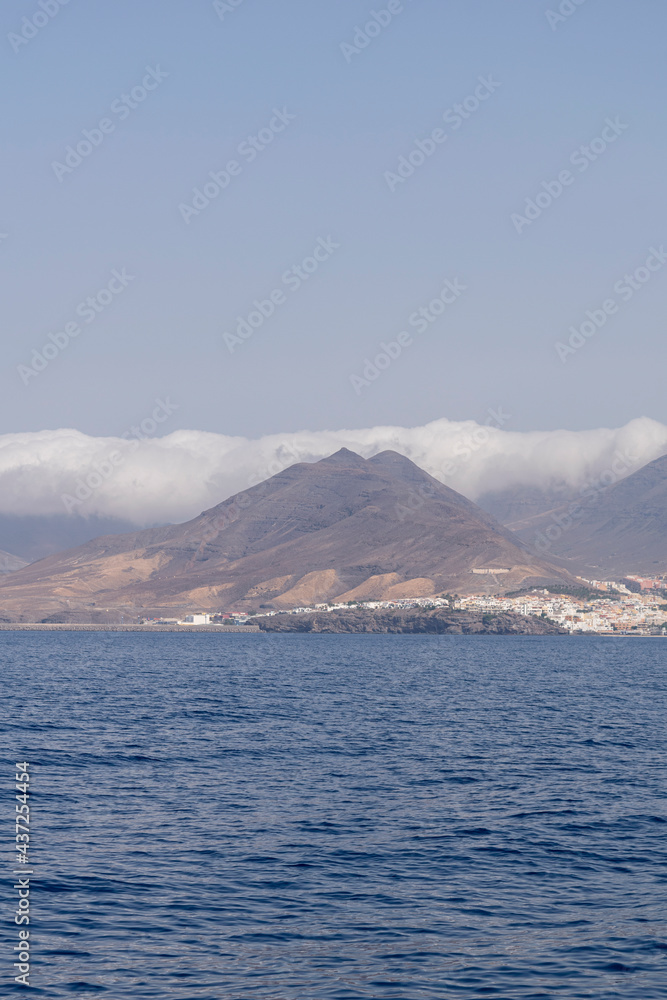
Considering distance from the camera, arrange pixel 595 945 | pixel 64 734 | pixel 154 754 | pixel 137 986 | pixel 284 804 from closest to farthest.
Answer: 1. pixel 137 986
2. pixel 595 945
3. pixel 284 804
4. pixel 154 754
5. pixel 64 734

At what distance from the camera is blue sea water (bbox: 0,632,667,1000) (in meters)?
26.9

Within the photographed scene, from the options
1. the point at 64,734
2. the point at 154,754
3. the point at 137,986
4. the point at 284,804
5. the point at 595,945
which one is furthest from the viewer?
the point at 64,734

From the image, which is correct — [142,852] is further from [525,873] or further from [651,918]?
[651,918]

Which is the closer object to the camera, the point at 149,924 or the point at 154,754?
the point at 149,924

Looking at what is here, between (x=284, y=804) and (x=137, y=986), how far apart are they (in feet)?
72.6

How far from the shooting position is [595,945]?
1139 inches

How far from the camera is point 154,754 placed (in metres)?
63.4

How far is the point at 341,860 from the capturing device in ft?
124

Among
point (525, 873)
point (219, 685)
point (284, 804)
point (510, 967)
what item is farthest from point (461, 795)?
point (219, 685)

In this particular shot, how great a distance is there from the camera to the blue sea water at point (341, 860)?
26.9m

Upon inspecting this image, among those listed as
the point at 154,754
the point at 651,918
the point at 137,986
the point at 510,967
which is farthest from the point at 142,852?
the point at 154,754

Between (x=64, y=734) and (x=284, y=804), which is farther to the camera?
(x=64, y=734)

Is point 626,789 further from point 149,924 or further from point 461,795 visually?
point 149,924

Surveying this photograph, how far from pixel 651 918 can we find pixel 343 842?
44.3 ft
